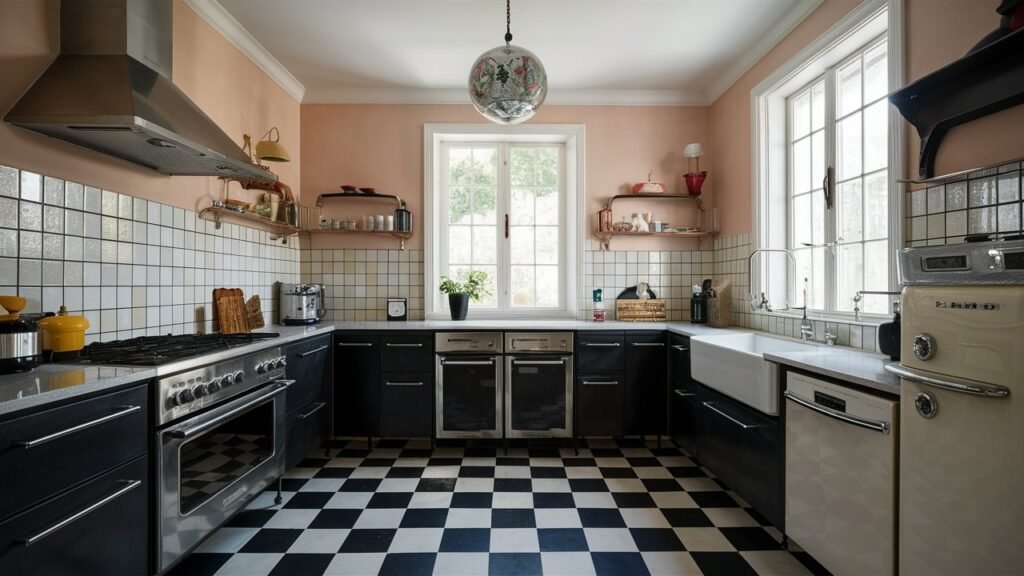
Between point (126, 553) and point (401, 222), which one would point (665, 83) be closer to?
point (401, 222)

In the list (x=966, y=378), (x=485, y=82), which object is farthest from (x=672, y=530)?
(x=485, y=82)

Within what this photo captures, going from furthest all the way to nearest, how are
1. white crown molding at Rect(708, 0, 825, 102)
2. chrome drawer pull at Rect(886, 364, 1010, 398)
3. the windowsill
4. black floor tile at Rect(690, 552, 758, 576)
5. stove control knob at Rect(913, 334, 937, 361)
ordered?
white crown molding at Rect(708, 0, 825, 102) → the windowsill → black floor tile at Rect(690, 552, 758, 576) → stove control knob at Rect(913, 334, 937, 361) → chrome drawer pull at Rect(886, 364, 1010, 398)

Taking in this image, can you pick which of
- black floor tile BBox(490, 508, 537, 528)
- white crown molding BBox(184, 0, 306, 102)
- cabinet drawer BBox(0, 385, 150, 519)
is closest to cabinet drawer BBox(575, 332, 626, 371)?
black floor tile BBox(490, 508, 537, 528)

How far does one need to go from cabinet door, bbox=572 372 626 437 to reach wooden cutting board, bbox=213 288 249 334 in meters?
2.14

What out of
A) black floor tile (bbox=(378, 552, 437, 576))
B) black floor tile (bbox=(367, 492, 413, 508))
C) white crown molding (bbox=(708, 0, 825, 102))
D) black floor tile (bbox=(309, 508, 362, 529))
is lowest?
black floor tile (bbox=(378, 552, 437, 576))

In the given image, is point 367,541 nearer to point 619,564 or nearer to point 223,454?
point 223,454

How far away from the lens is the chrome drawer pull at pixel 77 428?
3.75 feet

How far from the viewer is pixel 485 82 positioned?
2.12 metres

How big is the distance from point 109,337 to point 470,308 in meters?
2.29

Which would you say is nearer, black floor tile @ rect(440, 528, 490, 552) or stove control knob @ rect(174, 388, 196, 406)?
stove control knob @ rect(174, 388, 196, 406)

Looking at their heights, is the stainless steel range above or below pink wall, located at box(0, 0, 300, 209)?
below

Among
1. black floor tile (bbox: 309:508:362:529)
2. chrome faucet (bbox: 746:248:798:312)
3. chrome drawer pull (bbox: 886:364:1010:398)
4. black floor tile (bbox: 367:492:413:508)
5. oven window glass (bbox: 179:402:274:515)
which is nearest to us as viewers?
chrome drawer pull (bbox: 886:364:1010:398)

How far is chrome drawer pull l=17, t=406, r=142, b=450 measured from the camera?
3.75 ft

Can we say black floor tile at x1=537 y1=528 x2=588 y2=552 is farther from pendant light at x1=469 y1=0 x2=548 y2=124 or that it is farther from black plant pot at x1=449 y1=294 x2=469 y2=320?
pendant light at x1=469 y1=0 x2=548 y2=124
